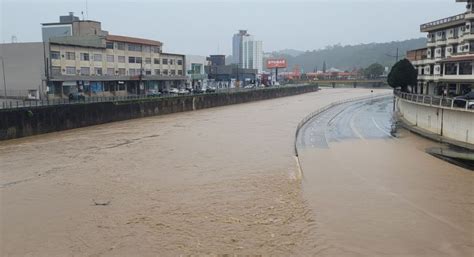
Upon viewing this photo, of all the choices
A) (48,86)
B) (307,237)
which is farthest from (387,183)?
(48,86)

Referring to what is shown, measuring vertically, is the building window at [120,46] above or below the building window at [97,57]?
above

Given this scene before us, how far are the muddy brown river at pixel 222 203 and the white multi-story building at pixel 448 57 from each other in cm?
1927

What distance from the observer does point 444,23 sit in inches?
2040

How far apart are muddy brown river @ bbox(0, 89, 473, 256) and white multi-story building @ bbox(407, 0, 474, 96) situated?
63.2 ft

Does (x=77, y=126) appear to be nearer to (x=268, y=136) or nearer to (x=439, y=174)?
(x=268, y=136)

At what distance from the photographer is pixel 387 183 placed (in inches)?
813

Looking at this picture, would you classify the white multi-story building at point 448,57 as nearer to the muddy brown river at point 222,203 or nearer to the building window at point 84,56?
the muddy brown river at point 222,203

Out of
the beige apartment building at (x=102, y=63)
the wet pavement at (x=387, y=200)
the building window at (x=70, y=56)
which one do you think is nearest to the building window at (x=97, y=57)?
the beige apartment building at (x=102, y=63)

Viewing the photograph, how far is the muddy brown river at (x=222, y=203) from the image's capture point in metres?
A: 13.1

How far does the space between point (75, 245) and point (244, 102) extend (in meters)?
70.4

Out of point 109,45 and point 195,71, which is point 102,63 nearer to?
point 109,45

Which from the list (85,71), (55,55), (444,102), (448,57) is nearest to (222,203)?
(444,102)

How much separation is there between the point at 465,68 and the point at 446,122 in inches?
543

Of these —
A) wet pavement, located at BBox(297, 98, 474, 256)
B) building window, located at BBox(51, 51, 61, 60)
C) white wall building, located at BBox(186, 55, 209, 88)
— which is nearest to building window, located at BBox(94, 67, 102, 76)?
building window, located at BBox(51, 51, 61, 60)
